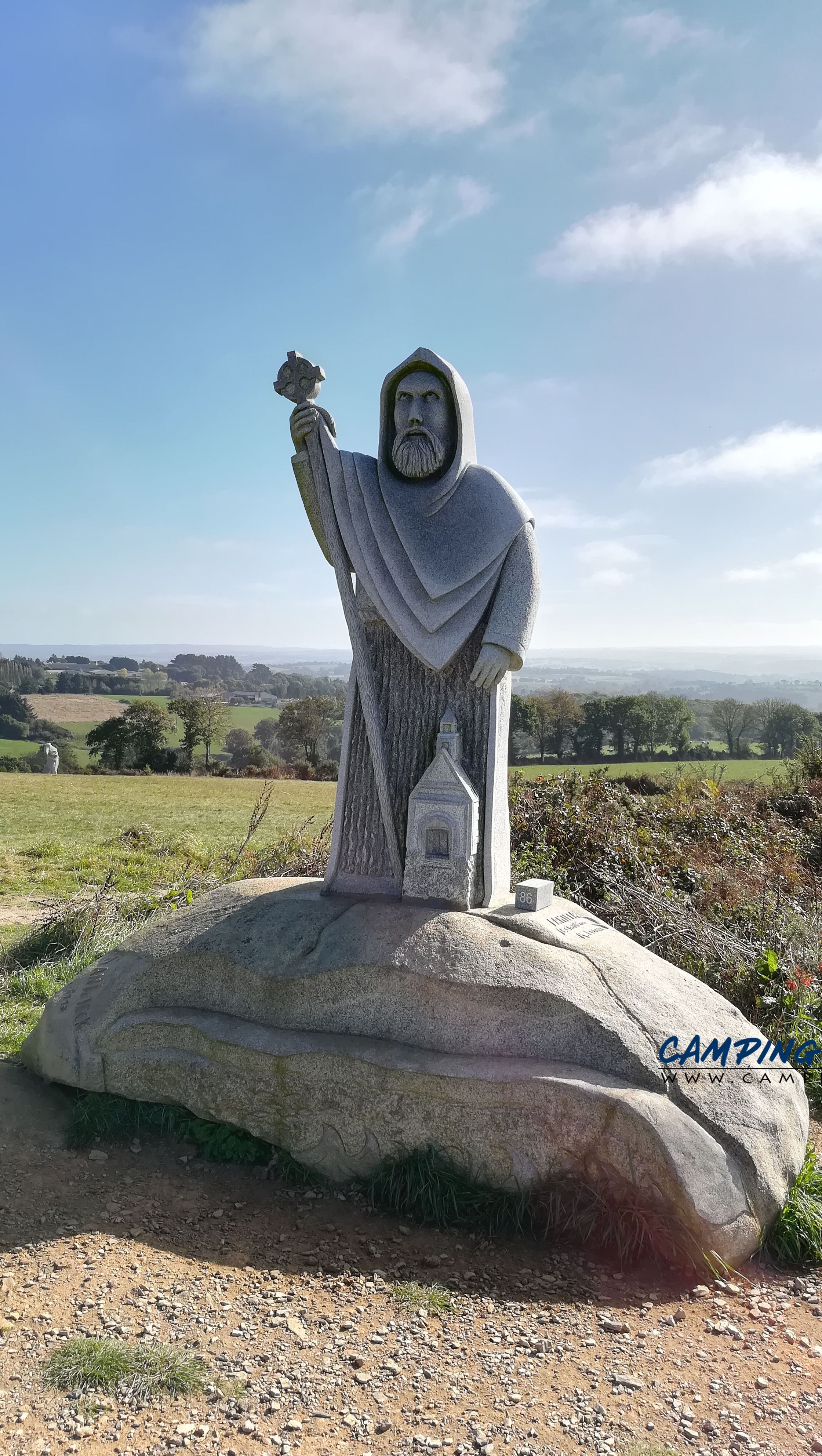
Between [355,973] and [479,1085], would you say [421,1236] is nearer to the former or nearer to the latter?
[479,1085]

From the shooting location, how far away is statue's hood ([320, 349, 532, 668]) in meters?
5.39

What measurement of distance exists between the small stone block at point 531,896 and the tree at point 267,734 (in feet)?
95.3

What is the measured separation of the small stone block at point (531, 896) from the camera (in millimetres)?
5316

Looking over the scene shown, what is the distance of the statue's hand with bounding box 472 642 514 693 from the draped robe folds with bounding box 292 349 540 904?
0.18ft

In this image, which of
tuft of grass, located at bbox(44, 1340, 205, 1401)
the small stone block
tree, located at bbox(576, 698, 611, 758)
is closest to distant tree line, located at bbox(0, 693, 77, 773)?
tree, located at bbox(576, 698, 611, 758)

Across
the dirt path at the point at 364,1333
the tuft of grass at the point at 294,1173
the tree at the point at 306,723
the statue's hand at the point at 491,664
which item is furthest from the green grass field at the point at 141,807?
the dirt path at the point at 364,1333

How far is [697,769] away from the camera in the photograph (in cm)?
1753

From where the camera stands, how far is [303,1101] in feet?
15.5

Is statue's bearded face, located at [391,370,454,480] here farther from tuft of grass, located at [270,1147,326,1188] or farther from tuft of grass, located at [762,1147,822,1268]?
tuft of grass, located at [762,1147,822,1268]

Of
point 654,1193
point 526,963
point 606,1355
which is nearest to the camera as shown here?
point 606,1355

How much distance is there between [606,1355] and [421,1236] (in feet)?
3.60

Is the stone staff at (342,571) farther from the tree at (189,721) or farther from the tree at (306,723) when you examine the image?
the tree at (189,721)

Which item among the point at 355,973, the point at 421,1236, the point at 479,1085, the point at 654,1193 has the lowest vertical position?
the point at 421,1236

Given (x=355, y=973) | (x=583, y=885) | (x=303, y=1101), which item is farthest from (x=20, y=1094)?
(x=583, y=885)
